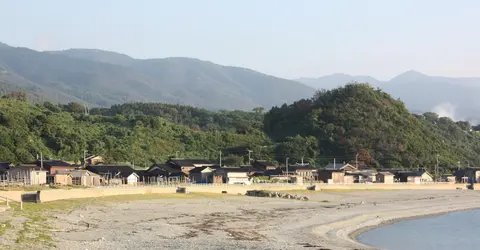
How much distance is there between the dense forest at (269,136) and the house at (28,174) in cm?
1080

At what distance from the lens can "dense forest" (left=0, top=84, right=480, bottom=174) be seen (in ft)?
219

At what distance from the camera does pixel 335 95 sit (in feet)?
340

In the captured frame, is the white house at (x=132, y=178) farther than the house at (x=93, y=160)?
No

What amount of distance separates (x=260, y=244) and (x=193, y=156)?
53275mm

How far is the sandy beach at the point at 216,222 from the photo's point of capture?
21.5 meters

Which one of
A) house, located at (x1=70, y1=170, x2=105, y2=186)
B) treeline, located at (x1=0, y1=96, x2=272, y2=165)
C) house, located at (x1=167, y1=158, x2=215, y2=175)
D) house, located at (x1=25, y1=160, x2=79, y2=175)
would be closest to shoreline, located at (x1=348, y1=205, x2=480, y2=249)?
house, located at (x1=70, y1=170, x2=105, y2=186)

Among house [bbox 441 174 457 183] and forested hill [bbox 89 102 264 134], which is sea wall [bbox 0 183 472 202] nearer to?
house [bbox 441 174 457 183]

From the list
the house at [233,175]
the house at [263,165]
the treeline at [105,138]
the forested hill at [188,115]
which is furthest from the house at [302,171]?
the forested hill at [188,115]

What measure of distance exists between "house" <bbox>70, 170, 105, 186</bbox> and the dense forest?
12.2 m

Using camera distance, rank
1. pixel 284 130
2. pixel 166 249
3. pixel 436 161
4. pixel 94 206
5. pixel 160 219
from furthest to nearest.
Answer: pixel 284 130, pixel 436 161, pixel 94 206, pixel 160 219, pixel 166 249

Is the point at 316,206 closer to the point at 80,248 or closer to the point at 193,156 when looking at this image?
the point at 80,248

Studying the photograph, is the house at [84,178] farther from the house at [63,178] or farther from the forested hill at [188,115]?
the forested hill at [188,115]

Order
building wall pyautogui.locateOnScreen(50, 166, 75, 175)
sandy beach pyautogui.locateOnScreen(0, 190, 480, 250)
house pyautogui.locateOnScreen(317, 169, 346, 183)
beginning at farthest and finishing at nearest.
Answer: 1. house pyautogui.locateOnScreen(317, 169, 346, 183)
2. building wall pyautogui.locateOnScreen(50, 166, 75, 175)
3. sandy beach pyautogui.locateOnScreen(0, 190, 480, 250)

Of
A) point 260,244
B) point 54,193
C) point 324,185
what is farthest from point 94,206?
point 324,185
